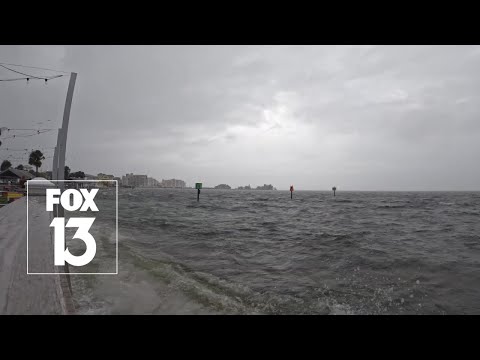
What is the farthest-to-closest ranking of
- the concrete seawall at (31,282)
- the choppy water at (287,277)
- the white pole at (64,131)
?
the white pole at (64,131) < the choppy water at (287,277) < the concrete seawall at (31,282)

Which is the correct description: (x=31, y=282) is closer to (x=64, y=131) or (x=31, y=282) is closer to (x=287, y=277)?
(x=287, y=277)

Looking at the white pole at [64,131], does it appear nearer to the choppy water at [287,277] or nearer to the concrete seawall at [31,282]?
the choppy water at [287,277]

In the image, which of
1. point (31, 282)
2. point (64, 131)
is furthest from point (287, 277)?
point (64, 131)

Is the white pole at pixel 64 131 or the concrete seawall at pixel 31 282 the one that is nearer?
the concrete seawall at pixel 31 282

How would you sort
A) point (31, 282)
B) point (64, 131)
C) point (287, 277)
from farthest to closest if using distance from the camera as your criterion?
point (64, 131)
point (287, 277)
point (31, 282)

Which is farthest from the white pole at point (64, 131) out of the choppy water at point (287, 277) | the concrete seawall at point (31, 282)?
the concrete seawall at point (31, 282)

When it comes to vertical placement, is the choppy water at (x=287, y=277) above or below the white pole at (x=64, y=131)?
below

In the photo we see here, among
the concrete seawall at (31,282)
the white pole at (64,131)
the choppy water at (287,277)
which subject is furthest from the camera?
the white pole at (64,131)

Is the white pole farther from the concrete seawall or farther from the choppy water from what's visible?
the concrete seawall

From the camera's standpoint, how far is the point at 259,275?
7.30 metres

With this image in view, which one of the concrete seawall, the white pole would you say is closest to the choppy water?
the concrete seawall

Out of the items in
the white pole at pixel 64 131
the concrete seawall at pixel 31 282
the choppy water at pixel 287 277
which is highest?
the white pole at pixel 64 131
